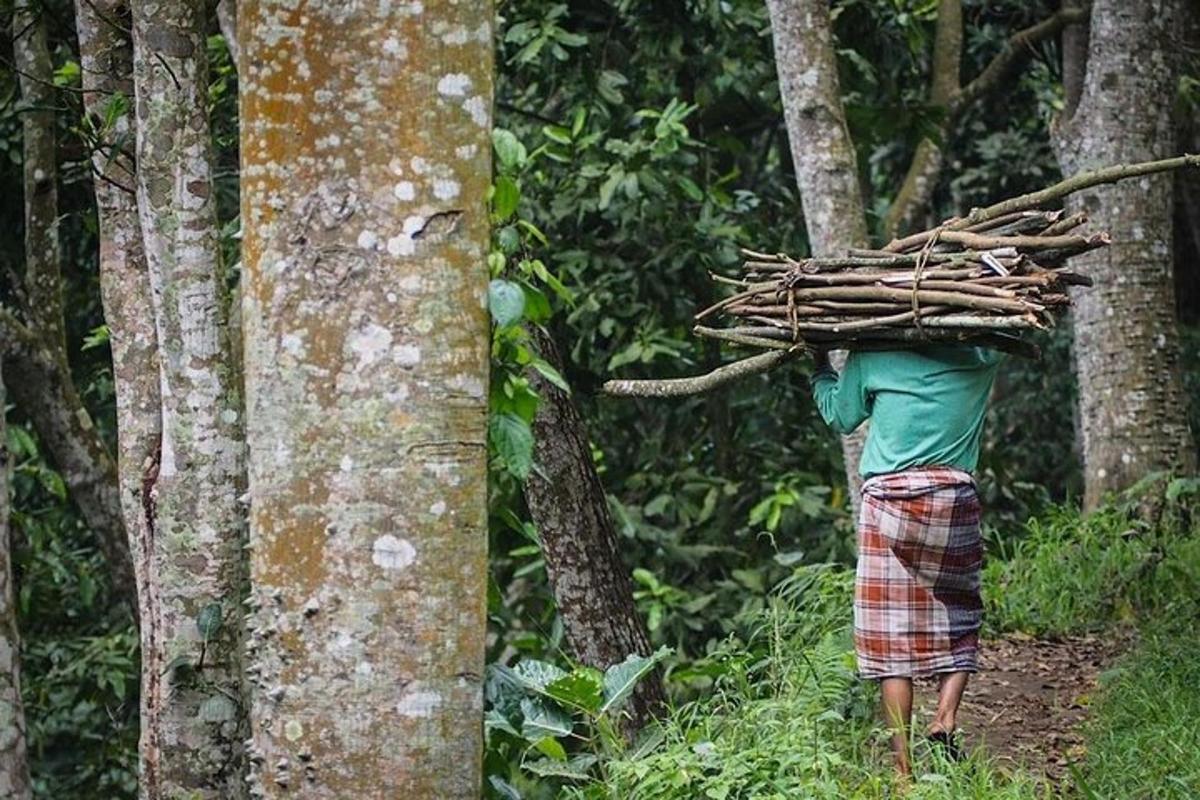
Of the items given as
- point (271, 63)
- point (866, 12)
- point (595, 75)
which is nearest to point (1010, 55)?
point (866, 12)

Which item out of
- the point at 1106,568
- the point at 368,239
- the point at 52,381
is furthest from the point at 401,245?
the point at 52,381

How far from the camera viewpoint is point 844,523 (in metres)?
7.91

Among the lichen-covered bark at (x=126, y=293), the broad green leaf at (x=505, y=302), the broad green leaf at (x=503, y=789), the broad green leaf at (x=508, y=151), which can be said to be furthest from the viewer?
the lichen-covered bark at (x=126, y=293)

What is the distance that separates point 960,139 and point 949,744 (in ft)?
24.7

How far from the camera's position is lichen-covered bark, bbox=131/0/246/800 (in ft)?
14.0

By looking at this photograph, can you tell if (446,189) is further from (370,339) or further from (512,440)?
(512,440)

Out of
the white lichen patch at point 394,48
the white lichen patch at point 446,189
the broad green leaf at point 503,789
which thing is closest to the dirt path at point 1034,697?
the broad green leaf at point 503,789

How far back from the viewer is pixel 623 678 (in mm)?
4516

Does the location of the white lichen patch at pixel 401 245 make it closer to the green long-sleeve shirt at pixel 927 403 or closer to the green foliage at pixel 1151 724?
the green long-sleeve shirt at pixel 927 403

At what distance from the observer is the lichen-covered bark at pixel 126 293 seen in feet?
15.0

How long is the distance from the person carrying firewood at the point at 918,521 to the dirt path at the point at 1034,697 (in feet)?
1.37

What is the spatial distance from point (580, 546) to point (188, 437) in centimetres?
192

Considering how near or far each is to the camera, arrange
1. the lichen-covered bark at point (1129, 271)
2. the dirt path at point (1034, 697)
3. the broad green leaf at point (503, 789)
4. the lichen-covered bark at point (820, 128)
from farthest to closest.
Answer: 1. the lichen-covered bark at point (1129, 271)
2. the lichen-covered bark at point (820, 128)
3. the dirt path at point (1034, 697)
4. the broad green leaf at point (503, 789)

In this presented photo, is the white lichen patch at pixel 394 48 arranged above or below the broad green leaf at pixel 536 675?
above
